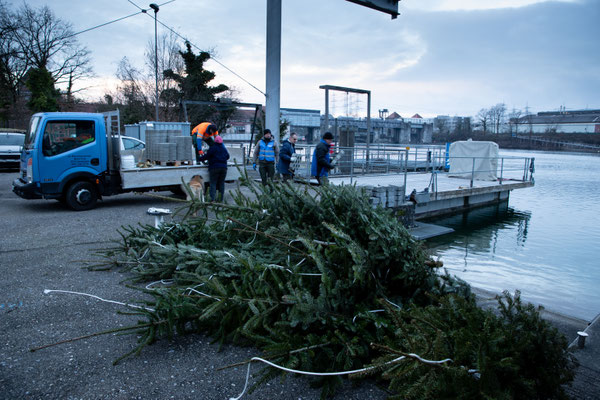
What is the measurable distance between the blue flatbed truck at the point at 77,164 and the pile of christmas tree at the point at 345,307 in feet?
17.5

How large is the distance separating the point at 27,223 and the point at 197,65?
937 inches

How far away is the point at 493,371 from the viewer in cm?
235

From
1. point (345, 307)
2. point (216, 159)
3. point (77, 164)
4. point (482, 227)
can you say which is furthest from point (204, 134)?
point (482, 227)

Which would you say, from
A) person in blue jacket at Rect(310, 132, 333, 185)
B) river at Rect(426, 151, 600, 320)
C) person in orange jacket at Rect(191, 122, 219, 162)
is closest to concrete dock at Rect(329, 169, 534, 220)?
river at Rect(426, 151, 600, 320)

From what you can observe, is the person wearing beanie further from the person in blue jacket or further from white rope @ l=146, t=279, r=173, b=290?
white rope @ l=146, t=279, r=173, b=290

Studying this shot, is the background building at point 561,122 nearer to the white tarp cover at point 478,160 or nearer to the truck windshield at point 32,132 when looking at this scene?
the white tarp cover at point 478,160

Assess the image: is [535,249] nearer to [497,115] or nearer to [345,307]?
[345,307]

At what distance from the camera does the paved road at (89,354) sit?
2.88 metres

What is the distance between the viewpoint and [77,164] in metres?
9.49

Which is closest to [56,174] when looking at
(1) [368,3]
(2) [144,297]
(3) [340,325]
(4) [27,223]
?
(4) [27,223]

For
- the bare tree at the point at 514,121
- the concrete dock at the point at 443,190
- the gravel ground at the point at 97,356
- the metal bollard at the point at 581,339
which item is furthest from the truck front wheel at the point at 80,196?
the bare tree at the point at 514,121

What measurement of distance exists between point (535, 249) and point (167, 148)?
1063 cm

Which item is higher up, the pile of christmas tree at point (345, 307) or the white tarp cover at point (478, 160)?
the white tarp cover at point (478, 160)

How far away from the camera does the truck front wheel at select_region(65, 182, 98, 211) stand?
9.51 metres
